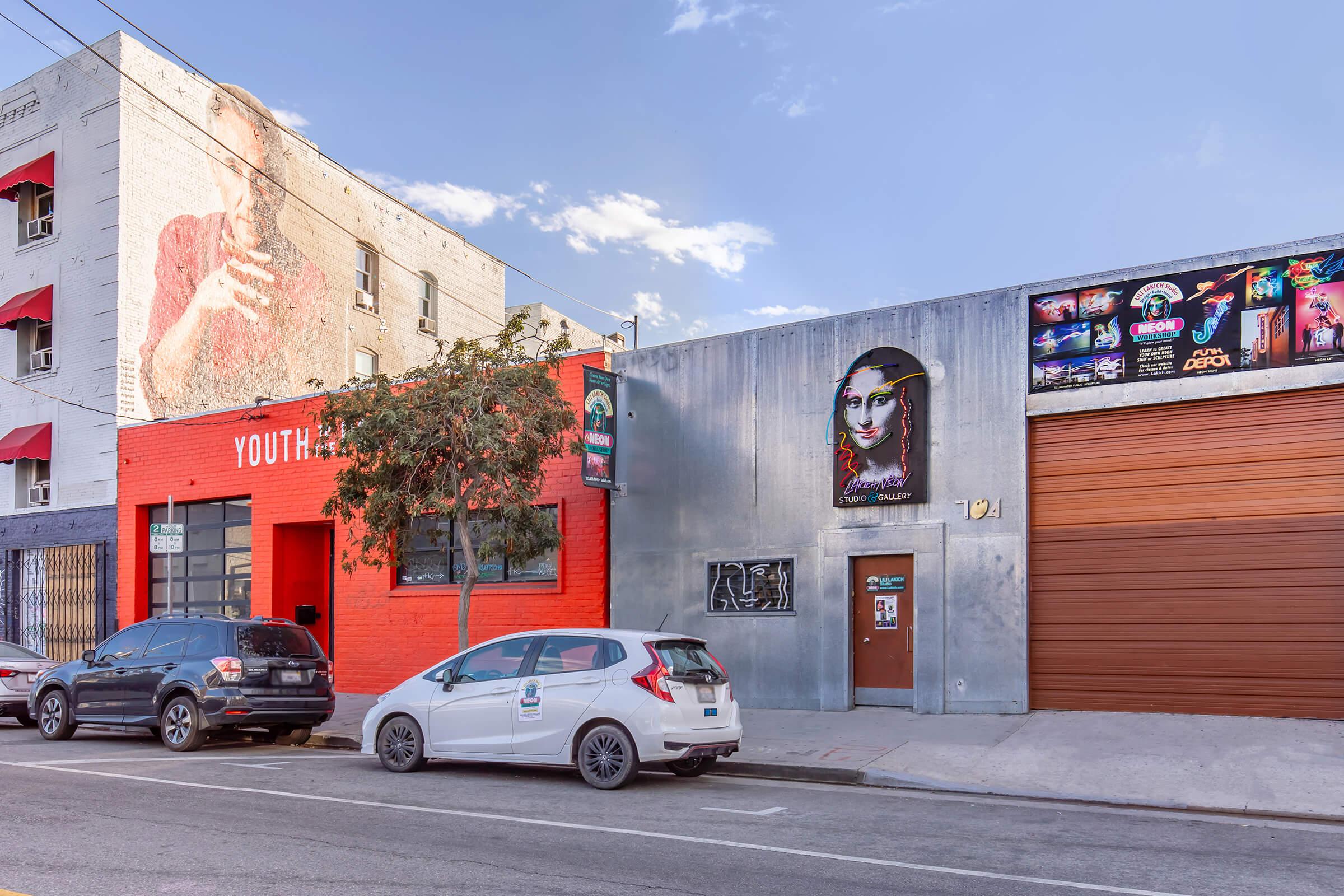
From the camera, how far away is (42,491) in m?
25.1

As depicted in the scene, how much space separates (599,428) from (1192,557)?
840cm

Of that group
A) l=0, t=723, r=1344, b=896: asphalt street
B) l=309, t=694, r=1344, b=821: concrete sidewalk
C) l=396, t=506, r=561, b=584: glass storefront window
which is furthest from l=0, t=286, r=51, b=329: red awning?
l=0, t=723, r=1344, b=896: asphalt street

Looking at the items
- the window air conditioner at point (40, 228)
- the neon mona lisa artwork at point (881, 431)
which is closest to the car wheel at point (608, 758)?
the neon mona lisa artwork at point (881, 431)

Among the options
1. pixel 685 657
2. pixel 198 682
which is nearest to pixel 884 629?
pixel 685 657

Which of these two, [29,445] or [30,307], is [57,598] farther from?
[30,307]

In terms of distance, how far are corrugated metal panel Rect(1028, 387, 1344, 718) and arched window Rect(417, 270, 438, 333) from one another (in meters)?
20.8

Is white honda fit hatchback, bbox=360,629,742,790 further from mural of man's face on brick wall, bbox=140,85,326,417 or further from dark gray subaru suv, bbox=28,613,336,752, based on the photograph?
mural of man's face on brick wall, bbox=140,85,326,417

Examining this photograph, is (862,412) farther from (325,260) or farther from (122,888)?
(325,260)

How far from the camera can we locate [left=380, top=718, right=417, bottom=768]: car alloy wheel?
456 inches

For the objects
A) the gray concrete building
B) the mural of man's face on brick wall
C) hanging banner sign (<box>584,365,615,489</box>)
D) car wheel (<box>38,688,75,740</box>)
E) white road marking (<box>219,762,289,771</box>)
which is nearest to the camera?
white road marking (<box>219,762,289,771</box>)

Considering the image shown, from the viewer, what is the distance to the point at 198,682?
43.5 ft

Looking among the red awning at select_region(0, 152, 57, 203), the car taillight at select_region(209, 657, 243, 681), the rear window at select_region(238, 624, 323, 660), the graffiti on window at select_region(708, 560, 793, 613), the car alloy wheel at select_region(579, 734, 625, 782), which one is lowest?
the car alloy wheel at select_region(579, 734, 625, 782)

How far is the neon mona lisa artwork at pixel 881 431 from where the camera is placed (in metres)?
15.1

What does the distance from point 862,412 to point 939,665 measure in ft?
11.9
